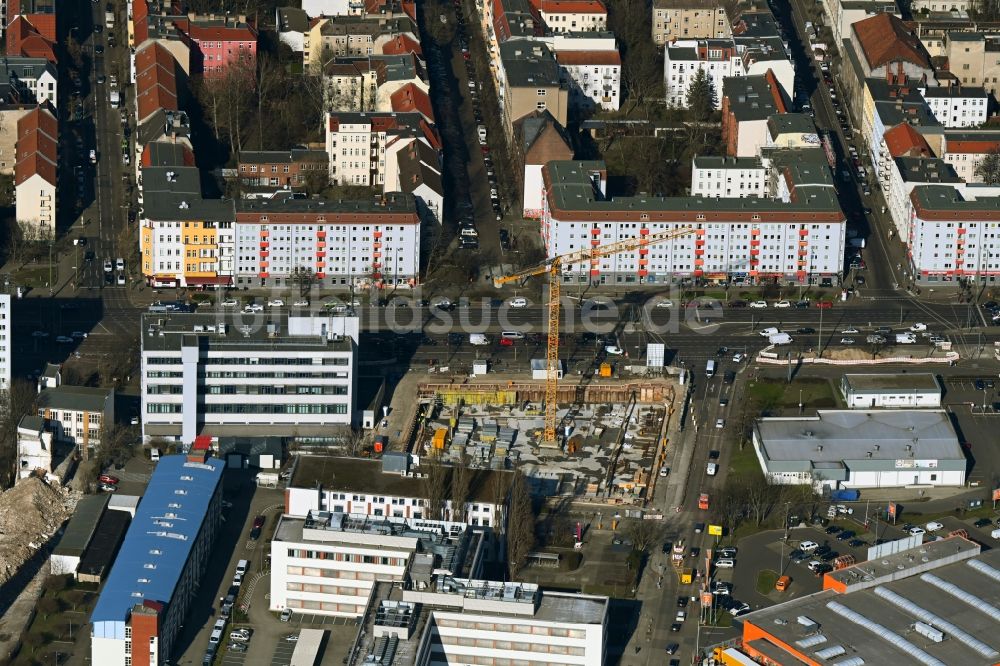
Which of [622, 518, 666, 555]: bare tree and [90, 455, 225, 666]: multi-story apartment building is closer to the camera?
[90, 455, 225, 666]: multi-story apartment building

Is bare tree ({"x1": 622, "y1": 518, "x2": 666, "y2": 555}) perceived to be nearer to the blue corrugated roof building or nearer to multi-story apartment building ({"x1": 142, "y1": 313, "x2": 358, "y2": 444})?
multi-story apartment building ({"x1": 142, "y1": 313, "x2": 358, "y2": 444})

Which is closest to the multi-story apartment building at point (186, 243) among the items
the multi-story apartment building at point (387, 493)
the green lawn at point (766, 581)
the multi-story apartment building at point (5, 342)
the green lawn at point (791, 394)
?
the multi-story apartment building at point (5, 342)

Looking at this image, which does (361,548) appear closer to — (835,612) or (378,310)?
(835,612)

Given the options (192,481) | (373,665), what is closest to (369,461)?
(192,481)

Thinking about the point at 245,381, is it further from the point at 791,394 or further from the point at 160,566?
the point at 791,394

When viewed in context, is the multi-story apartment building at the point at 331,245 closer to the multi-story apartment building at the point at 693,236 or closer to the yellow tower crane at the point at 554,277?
the yellow tower crane at the point at 554,277

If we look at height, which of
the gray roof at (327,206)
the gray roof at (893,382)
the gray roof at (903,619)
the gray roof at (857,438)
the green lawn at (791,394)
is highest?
the gray roof at (327,206)

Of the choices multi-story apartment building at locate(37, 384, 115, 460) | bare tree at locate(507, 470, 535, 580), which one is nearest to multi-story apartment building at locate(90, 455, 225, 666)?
multi-story apartment building at locate(37, 384, 115, 460)
